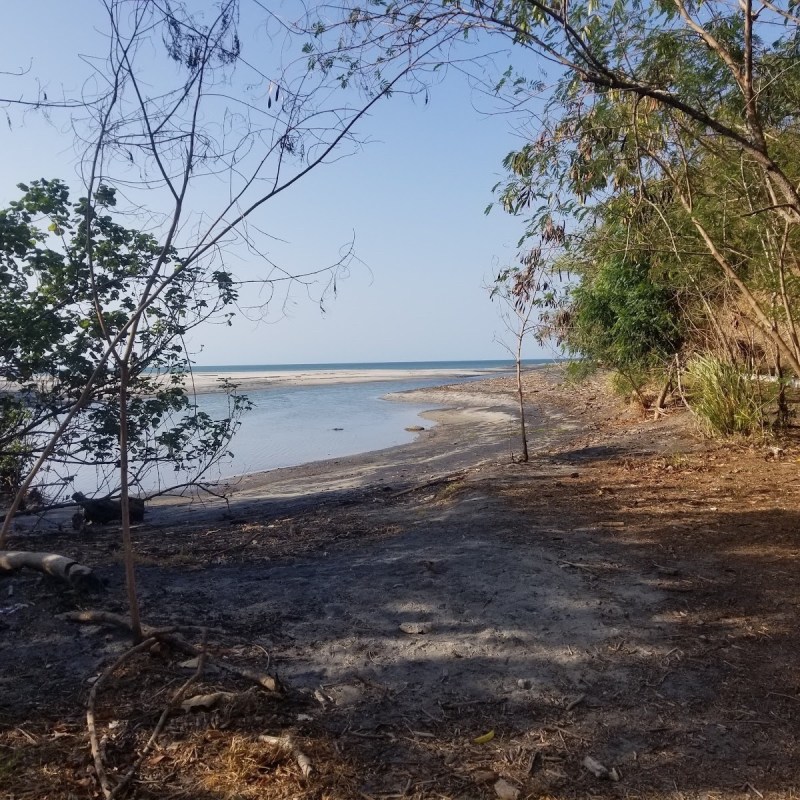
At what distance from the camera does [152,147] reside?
2936mm

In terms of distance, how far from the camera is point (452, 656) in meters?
3.29

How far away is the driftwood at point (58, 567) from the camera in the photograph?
3896mm

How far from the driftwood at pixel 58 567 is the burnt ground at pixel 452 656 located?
76 millimetres

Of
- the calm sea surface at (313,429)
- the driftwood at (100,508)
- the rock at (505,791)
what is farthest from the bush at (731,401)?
the rock at (505,791)

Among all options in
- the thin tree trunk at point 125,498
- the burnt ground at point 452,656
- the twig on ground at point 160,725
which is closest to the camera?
the twig on ground at point 160,725

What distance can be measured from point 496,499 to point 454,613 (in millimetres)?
2936

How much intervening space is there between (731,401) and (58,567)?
332 inches

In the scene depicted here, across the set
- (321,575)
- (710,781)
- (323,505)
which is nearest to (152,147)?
(321,575)

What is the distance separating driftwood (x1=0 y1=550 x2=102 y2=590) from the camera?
12.8 feet

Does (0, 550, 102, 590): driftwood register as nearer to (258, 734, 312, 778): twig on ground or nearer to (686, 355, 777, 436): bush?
(258, 734, 312, 778): twig on ground

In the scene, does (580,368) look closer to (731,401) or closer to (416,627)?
(731,401)

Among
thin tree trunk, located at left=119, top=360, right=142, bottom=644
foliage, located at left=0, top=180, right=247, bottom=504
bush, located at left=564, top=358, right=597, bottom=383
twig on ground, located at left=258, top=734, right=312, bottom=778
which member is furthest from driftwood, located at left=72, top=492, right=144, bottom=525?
bush, located at left=564, top=358, right=597, bottom=383

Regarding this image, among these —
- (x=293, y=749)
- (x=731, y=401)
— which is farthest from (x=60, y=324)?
(x=731, y=401)

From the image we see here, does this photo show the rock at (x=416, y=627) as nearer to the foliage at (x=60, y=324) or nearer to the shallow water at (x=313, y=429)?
the foliage at (x=60, y=324)
